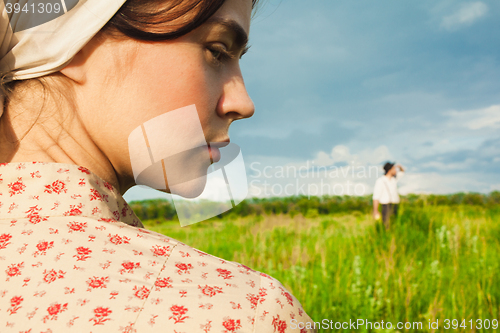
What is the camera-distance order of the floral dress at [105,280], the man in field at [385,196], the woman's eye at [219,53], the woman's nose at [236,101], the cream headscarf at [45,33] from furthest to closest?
the man in field at [385,196]
the woman's nose at [236,101]
the woman's eye at [219,53]
the cream headscarf at [45,33]
the floral dress at [105,280]

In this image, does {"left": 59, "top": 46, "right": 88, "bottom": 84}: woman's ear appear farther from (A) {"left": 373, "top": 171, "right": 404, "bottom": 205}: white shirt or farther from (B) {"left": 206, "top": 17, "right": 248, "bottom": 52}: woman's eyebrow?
(A) {"left": 373, "top": 171, "right": 404, "bottom": 205}: white shirt

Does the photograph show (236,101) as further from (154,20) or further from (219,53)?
(154,20)

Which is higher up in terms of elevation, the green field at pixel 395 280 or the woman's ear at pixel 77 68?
the woman's ear at pixel 77 68

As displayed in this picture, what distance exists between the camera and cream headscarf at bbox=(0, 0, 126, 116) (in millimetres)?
945

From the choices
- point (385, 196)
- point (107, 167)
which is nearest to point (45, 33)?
point (107, 167)

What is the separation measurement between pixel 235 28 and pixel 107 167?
1.99ft

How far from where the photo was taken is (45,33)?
3.21 ft

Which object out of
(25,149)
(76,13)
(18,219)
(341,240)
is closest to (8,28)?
(76,13)

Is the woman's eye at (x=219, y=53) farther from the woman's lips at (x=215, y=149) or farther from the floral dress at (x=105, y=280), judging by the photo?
the floral dress at (x=105, y=280)

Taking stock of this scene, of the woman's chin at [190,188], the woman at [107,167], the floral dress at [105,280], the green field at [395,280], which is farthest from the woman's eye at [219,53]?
the green field at [395,280]

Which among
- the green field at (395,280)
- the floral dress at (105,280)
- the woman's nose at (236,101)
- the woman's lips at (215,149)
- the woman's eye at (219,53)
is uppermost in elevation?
the woman's eye at (219,53)

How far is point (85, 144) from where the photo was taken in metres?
1.00

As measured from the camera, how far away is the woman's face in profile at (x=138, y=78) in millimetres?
962

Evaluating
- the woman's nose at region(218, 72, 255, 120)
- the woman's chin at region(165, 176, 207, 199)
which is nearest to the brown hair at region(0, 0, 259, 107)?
the woman's nose at region(218, 72, 255, 120)
